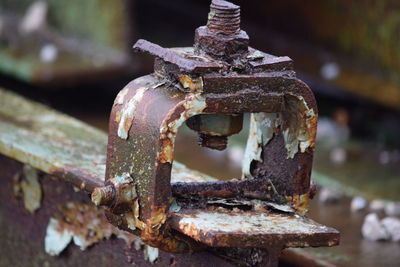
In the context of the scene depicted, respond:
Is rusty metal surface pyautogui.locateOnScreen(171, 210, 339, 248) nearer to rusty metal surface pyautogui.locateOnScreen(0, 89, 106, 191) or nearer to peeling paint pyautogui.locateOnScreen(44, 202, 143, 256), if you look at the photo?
rusty metal surface pyautogui.locateOnScreen(0, 89, 106, 191)

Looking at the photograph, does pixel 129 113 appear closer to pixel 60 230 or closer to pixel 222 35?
pixel 222 35

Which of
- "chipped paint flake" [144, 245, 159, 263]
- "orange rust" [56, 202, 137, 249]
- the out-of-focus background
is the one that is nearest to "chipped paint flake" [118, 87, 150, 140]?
"chipped paint flake" [144, 245, 159, 263]

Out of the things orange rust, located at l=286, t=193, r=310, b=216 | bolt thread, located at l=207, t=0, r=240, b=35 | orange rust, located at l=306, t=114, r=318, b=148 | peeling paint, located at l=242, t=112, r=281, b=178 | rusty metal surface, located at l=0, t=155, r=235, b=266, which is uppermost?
bolt thread, located at l=207, t=0, r=240, b=35

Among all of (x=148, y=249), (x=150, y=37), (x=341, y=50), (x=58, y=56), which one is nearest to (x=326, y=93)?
(x=341, y=50)

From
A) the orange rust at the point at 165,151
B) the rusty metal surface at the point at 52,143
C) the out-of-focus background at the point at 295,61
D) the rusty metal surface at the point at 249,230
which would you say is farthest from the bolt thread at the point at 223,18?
the out-of-focus background at the point at 295,61

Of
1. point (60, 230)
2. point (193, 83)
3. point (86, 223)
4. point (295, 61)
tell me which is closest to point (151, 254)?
point (86, 223)

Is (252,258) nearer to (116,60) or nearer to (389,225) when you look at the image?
(389,225)

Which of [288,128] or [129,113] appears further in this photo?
[288,128]
